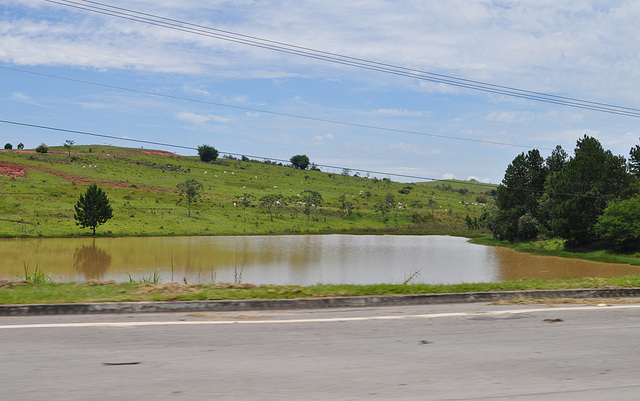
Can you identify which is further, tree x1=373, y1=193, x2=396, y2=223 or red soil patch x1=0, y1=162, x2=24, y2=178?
tree x1=373, y1=193, x2=396, y2=223

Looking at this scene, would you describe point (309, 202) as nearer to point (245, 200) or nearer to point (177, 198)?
point (245, 200)

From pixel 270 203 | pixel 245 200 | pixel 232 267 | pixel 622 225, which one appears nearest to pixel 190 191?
pixel 245 200

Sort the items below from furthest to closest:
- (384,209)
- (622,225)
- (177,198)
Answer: (384,209) < (177,198) < (622,225)

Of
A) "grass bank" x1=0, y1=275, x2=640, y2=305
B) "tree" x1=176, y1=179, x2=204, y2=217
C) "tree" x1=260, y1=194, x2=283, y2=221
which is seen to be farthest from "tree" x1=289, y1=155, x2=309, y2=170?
"grass bank" x1=0, y1=275, x2=640, y2=305

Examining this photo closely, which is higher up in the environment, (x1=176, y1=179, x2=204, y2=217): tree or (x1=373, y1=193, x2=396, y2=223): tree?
(x1=176, y1=179, x2=204, y2=217): tree

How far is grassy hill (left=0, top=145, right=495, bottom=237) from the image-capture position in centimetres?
6762

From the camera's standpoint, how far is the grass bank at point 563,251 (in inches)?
1925

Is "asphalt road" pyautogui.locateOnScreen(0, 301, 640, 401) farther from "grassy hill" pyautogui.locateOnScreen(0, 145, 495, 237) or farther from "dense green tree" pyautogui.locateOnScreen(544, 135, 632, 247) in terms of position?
"dense green tree" pyautogui.locateOnScreen(544, 135, 632, 247)

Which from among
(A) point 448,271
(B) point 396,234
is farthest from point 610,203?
(B) point 396,234

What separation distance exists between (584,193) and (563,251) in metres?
7.11

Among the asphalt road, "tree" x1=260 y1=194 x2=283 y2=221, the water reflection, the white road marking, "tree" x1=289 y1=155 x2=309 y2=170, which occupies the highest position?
"tree" x1=289 y1=155 x2=309 y2=170

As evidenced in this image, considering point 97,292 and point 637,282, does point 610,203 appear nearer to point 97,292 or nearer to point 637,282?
point 637,282

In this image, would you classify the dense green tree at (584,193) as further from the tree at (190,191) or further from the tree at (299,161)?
the tree at (299,161)

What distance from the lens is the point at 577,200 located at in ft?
183
